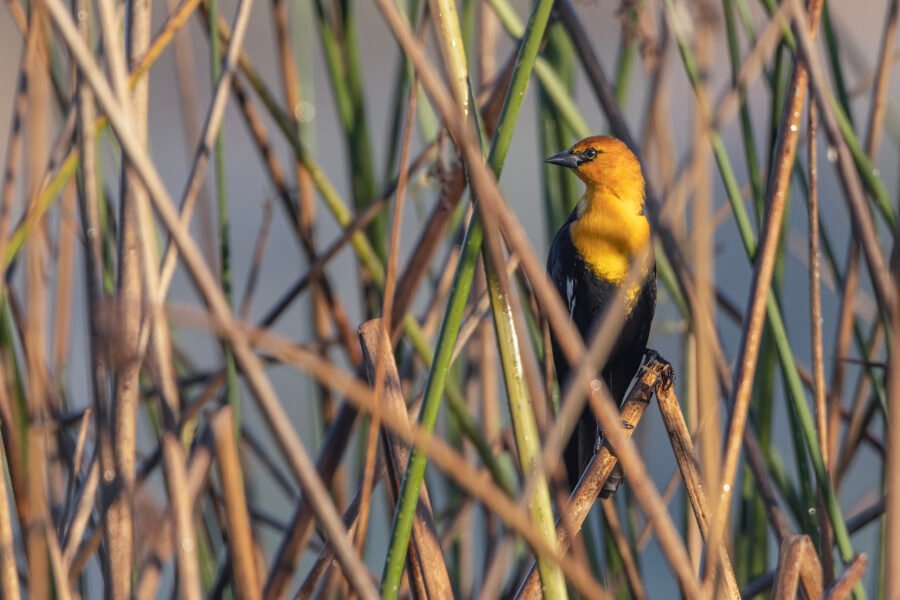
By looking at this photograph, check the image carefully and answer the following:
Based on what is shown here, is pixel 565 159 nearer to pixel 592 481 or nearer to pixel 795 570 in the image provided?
pixel 592 481

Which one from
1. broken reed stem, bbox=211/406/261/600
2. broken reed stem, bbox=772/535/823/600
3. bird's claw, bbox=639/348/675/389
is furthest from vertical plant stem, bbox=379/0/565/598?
bird's claw, bbox=639/348/675/389

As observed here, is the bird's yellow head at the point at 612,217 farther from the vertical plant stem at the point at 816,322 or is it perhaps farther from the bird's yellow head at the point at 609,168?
the vertical plant stem at the point at 816,322

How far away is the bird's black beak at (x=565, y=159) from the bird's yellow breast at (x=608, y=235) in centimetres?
15

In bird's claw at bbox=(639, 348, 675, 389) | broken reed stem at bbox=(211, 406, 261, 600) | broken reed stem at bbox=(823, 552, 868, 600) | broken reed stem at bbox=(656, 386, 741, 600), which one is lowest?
broken reed stem at bbox=(823, 552, 868, 600)

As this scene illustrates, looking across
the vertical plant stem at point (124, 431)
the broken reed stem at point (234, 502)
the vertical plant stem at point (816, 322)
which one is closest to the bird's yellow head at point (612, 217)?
the vertical plant stem at point (816, 322)

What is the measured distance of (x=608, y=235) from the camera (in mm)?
1681

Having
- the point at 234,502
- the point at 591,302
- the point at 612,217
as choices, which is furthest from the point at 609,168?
the point at 234,502

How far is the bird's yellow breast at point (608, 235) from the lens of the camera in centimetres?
168

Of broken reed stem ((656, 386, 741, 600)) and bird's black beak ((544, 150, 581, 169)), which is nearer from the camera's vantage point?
broken reed stem ((656, 386, 741, 600))

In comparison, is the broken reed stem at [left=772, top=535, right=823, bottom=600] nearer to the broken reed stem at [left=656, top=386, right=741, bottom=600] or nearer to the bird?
the broken reed stem at [left=656, top=386, right=741, bottom=600]

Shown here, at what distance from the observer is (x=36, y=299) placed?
3.74ft

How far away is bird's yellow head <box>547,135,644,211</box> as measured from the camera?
1602 mm

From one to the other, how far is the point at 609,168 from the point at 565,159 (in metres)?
0.17

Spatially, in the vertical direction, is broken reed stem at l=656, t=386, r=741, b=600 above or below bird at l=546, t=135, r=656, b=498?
below
